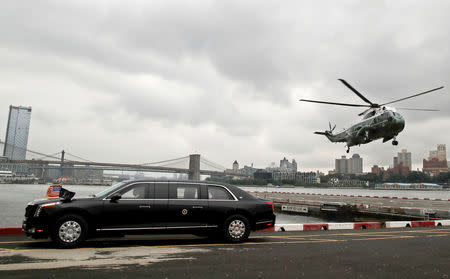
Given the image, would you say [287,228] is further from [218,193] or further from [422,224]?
[422,224]

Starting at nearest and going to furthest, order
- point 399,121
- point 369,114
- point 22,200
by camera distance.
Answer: point 399,121 → point 369,114 → point 22,200

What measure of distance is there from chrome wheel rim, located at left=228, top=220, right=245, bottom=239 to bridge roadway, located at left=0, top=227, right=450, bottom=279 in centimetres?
37

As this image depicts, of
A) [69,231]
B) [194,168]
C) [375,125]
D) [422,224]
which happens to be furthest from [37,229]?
[194,168]

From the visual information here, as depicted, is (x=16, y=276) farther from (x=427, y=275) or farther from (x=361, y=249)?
(x=361, y=249)

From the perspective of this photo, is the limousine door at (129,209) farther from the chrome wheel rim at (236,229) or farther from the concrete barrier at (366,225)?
the concrete barrier at (366,225)

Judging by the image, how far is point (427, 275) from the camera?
5.87 metres

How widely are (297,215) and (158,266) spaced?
3655 cm

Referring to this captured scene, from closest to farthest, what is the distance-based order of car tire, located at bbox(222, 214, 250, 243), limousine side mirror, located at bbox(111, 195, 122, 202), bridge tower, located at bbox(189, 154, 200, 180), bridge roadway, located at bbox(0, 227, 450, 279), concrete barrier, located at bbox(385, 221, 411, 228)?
bridge roadway, located at bbox(0, 227, 450, 279) → limousine side mirror, located at bbox(111, 195, 122, 202) → car tire, located at bbox(222, 214, 250, 243) → concrete barrier, located at bbox(385, 221, 411, 228) → bridge tower, located at bbox(189, 154, 200, 180)

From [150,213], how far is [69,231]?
1.79 meters

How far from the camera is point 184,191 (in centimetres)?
914

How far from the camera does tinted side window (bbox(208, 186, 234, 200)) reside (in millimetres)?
9398

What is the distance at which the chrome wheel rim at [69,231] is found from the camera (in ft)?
25.4

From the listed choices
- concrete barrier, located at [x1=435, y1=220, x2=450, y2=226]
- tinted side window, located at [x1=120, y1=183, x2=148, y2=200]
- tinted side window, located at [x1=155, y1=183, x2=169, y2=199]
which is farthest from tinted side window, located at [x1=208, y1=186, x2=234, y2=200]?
concrete barrier, located at [x1=435, y1=220, x2=450, y2=226]

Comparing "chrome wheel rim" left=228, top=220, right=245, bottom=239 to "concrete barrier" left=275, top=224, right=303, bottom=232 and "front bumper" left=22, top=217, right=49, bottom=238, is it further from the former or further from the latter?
"front bumper" left=22, top=217, right=49, bottom=238
